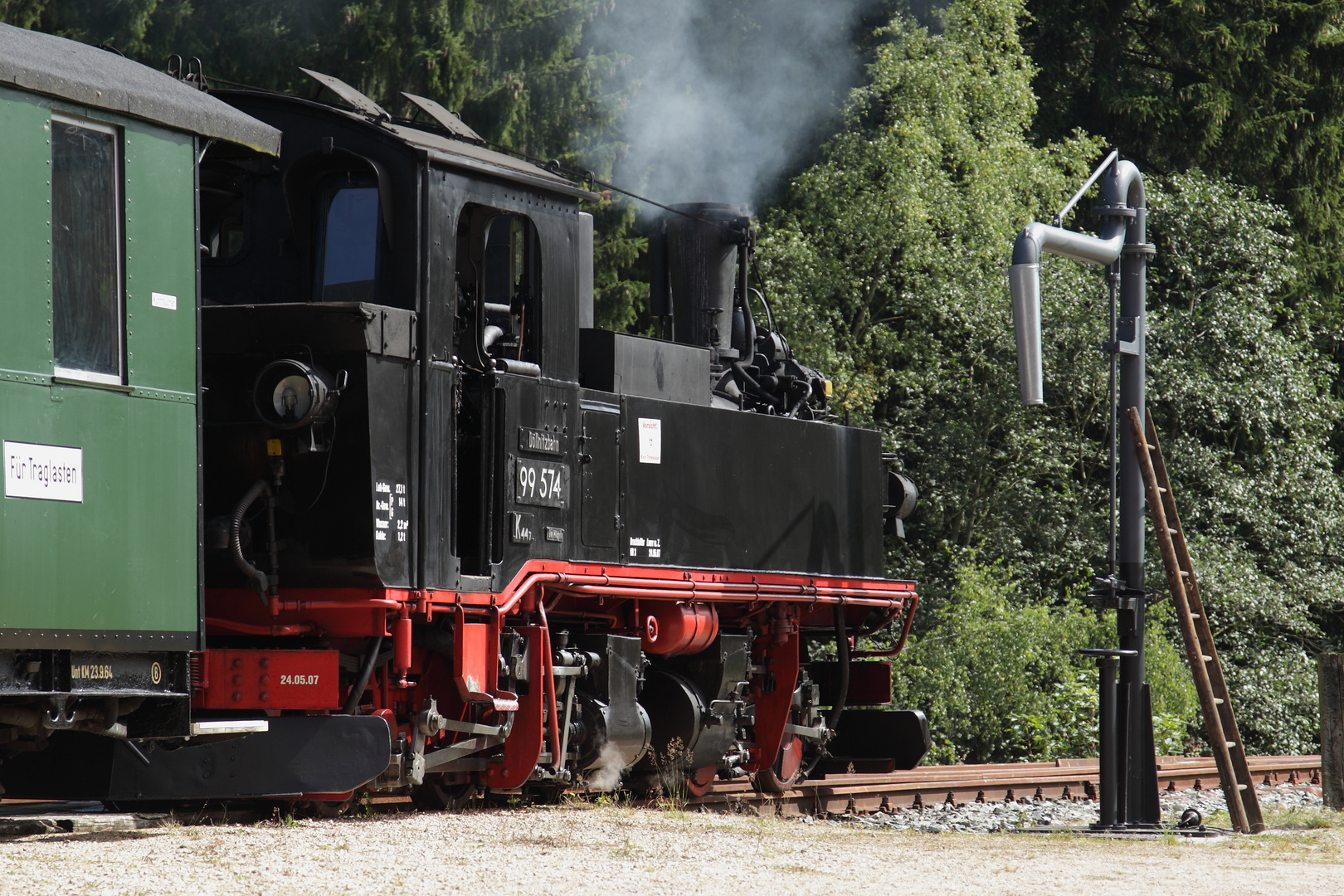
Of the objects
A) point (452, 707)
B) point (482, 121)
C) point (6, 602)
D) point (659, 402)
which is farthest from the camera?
point (482, 121)

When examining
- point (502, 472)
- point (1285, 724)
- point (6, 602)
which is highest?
point (502, 472)

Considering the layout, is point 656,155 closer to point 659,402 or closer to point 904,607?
point 904,607

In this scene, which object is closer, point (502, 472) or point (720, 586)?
point (502, 472)

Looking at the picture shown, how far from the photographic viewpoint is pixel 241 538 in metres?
7.23

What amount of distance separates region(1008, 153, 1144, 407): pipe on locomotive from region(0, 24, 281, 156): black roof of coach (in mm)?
4182

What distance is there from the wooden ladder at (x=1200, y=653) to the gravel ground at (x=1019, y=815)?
20.5 inches

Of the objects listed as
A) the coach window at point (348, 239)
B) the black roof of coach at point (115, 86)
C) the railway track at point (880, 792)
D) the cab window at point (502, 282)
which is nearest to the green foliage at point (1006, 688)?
the railway track at point (880, 792)

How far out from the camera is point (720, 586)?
954 centimetres

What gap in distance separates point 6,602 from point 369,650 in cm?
214

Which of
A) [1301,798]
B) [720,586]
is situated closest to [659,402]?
[720,586]

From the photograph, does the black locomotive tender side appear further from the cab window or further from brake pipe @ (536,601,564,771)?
brake pipe @ (536,601,564,771)

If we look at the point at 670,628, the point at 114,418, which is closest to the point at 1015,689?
the point at 670,628

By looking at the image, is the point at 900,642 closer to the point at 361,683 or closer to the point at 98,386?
the point at 361,683

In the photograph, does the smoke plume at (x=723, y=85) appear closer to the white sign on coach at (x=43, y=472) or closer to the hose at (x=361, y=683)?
the hose at (x=361, y=683)
